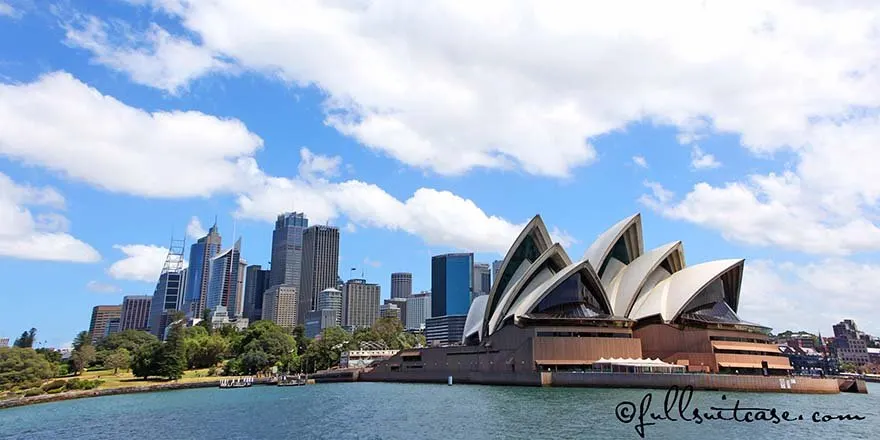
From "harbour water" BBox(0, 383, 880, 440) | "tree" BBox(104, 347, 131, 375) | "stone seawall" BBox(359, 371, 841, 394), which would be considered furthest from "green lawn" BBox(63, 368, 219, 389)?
"stone seawall" BBox(359, 371, 841, 394)

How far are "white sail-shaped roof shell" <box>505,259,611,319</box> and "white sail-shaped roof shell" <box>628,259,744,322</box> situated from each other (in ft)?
13.1

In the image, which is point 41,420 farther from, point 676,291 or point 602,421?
point 676,291

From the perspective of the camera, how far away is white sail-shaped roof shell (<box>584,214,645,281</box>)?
66812mm

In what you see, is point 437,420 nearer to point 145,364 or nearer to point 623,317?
point 623,317

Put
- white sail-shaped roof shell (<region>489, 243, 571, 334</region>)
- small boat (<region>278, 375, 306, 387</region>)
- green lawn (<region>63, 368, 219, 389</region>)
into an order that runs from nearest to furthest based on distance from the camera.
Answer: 1. white sail-shaped roof shell (<region>489, 243, 571, 334</region>)
2. green lawn (<region>63, 368, 219, 389</region>)
3. small boat (<region>278, 375, 306, 387</region>)

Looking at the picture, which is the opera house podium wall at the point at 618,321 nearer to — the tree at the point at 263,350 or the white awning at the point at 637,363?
the white awning at the point at 637,363

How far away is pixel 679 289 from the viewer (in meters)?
61.8

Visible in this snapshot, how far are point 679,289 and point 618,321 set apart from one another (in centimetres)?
705

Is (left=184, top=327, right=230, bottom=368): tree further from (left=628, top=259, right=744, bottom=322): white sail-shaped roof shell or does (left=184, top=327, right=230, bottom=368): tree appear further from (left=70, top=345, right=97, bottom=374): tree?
(left=628, top=259, right=744, bottom=322): white sail-shaped roof shell

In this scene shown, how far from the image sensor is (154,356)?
83.2m

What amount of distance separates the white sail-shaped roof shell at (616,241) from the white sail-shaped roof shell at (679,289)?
5.43 meters

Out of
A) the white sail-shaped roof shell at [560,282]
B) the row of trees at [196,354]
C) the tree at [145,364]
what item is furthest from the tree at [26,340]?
the white sail-shaped roof shell at [560,282]

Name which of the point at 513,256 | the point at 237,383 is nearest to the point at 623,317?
the point at 513,256

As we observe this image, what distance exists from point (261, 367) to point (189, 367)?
14983mm
